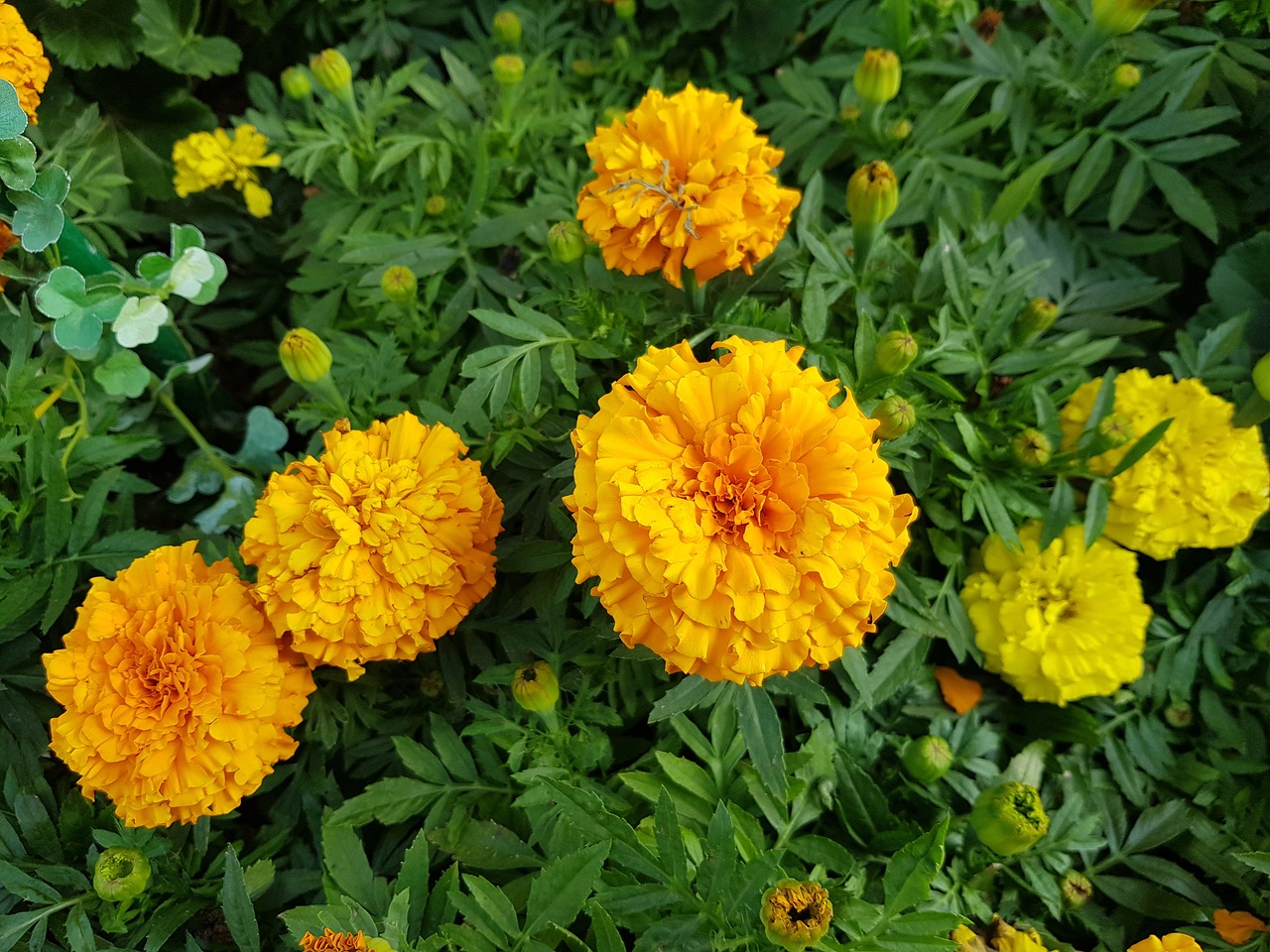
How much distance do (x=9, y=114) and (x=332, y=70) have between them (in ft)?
1.54

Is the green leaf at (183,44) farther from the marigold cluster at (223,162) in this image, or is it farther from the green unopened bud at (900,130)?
the green unopened bud at (900,130)

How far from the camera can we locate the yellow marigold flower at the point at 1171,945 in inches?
Result: 36.2

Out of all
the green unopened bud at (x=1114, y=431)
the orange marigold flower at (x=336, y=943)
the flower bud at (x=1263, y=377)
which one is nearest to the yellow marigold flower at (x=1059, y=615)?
the green unopened bud at (x=1114, y=431)

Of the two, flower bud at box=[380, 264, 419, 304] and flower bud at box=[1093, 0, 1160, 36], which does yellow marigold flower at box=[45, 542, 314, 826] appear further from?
flower bud at box=[1093, 0, 1160, 36]

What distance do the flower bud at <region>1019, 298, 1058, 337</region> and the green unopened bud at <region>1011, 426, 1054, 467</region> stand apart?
159 mm

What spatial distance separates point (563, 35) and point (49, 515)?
1323 mm

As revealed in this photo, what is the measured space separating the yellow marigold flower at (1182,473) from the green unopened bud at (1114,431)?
1cm

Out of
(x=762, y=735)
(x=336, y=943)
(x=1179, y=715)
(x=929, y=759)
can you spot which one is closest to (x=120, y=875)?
(x=336, y=943)

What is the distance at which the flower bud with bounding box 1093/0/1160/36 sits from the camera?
1.18 meters

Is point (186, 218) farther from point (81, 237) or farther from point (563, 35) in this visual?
point (563, 35)

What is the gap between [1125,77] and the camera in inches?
51.5

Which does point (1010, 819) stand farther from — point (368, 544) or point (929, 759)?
point (368, 544)

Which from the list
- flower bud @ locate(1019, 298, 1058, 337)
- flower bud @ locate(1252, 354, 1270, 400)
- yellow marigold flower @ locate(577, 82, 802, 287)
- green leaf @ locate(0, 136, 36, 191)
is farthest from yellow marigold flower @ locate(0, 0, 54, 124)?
flower bud @ locate(1252, 354, 1270, 400)

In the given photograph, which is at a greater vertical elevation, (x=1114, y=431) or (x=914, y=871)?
(x=1114, y=431)
